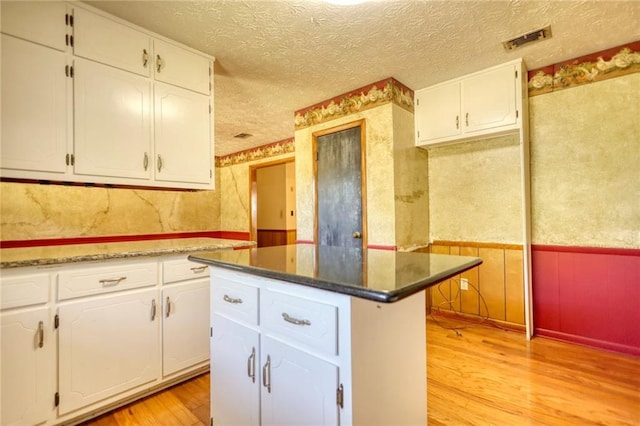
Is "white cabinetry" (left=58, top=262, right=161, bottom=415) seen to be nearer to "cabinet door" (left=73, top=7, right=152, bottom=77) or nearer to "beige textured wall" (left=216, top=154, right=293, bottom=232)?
"cabinet door" (left=73, top=7, right=152, bottom=77)

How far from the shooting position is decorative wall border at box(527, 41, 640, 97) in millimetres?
2215

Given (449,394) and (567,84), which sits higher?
(567,84)

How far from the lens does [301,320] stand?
1.02 meters

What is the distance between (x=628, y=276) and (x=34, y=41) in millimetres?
4148

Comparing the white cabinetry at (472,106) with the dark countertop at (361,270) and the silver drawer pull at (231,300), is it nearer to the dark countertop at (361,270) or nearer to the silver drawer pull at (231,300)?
the dark countertop at (361,270)

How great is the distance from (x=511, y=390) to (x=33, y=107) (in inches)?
124

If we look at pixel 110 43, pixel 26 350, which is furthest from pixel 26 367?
pixel 110 43

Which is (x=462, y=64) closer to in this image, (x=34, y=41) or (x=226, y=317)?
(x=226, y=317)

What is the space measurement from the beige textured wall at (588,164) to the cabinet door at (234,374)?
8.64 feet

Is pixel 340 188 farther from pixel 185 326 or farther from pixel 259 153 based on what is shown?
pixel 259 153

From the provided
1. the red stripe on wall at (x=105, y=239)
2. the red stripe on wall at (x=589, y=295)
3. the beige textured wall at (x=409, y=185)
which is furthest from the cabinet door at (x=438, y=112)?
the red stripe on wall at (x=105, y=239)

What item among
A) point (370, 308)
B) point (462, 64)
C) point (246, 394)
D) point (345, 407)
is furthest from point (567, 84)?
point (246, 394)

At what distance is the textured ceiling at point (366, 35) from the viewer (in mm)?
1764

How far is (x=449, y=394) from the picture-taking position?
1.78 metres
